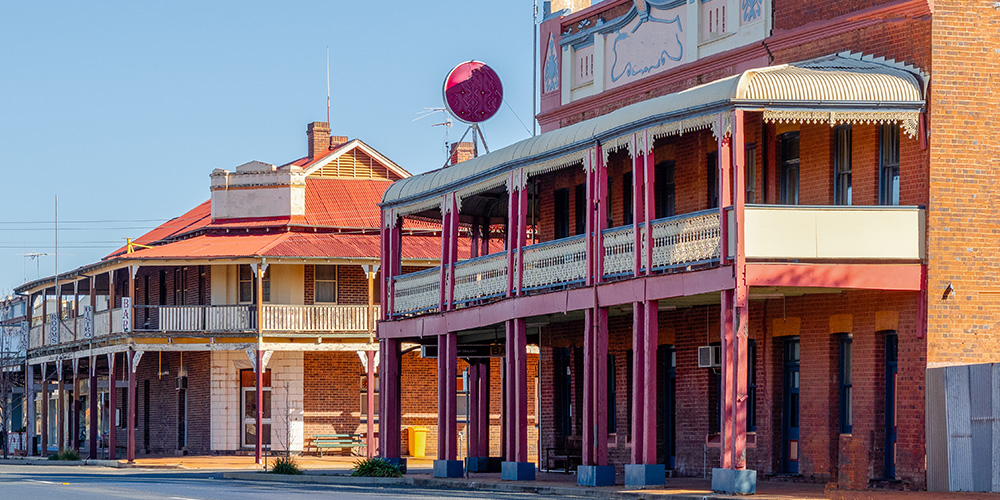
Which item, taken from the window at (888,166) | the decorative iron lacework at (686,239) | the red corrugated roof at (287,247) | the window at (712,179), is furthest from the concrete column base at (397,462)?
the window at (888,166)

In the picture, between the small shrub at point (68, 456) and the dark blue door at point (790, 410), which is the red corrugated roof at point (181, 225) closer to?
the small shrub at point (68, 456)

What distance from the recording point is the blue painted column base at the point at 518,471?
86.4 feet

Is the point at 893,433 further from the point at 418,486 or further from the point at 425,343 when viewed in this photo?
the point at 425,343

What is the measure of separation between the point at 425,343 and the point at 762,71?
13.6m

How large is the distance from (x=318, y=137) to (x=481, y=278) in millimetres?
24699

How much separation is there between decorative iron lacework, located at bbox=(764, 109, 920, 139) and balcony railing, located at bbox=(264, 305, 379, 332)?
23.0 meters

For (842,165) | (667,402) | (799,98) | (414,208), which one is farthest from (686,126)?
(414,208)

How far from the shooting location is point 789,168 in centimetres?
2425

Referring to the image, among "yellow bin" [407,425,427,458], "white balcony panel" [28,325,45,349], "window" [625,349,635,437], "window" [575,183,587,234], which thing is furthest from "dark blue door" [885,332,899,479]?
"white balcony panel" [28,325,45,349]

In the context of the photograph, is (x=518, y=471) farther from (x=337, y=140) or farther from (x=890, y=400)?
(x=337, y=140)

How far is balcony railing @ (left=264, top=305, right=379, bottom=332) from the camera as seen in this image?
42.5 meters

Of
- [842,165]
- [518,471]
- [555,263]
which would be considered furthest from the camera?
[518,471]

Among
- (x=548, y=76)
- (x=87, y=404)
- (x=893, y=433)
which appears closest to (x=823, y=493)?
(x=893, y=433)

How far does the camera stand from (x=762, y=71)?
21.0 metres
